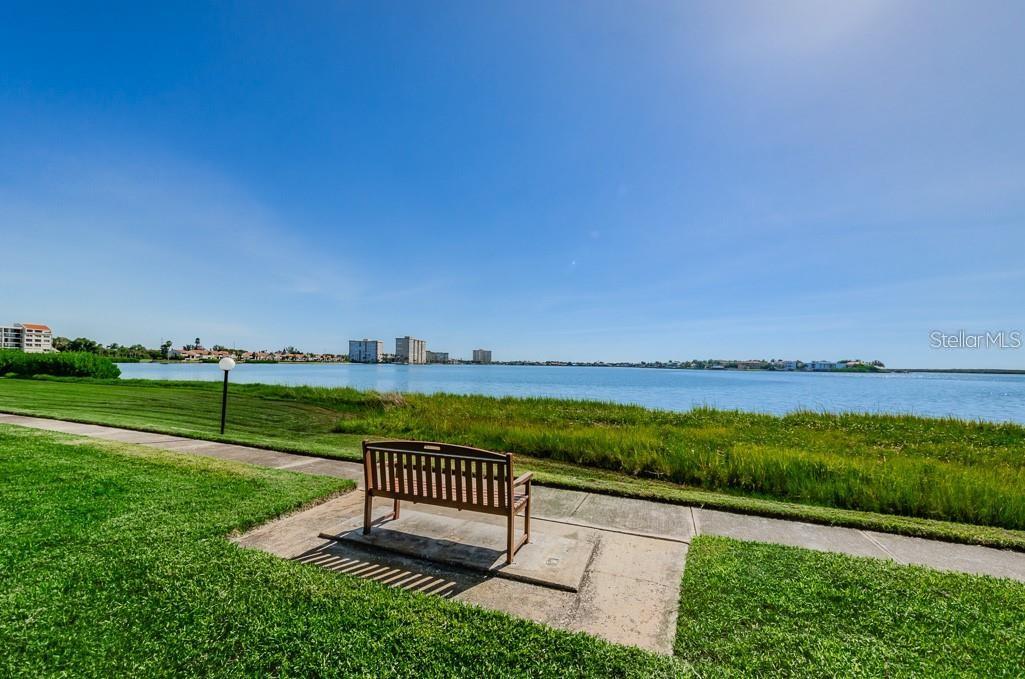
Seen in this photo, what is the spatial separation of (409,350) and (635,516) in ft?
475

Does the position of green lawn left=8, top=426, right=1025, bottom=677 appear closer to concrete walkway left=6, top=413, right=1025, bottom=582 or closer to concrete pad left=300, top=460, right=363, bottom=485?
concrete walkway left=6, top=413, right=1025, bottom=582

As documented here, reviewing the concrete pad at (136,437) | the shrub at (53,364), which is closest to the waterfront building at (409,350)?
the shrub at (53,364)

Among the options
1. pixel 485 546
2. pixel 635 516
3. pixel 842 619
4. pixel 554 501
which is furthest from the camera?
pixel 554 501

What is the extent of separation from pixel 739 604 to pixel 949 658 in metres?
1.10

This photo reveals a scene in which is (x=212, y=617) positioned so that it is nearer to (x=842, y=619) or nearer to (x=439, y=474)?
(x=439, y=474)

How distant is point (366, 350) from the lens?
150250mm

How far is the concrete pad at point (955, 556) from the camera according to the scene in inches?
155

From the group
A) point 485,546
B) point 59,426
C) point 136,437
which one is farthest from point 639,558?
point 59,426

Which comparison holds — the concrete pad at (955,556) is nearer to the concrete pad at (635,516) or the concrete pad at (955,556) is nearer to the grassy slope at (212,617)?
the concrete pad at (635,516)

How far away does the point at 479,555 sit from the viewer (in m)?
3.88

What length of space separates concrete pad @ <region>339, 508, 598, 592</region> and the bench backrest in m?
0.44

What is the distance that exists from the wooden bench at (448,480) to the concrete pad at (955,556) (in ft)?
12.0

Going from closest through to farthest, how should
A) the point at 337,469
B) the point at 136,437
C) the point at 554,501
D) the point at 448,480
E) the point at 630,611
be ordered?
the point at 630,611 < the point at 448,480 < the point at 554,501 < the point at 337,469 < the point at 136,437

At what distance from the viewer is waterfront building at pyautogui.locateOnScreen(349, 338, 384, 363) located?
148 metres
